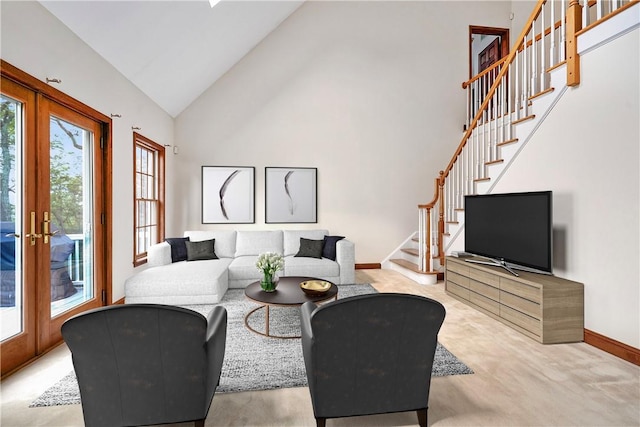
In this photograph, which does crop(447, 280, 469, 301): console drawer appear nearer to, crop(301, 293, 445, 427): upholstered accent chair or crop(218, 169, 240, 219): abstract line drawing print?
crop(301, 293, 445, 427): upholstered accent chair

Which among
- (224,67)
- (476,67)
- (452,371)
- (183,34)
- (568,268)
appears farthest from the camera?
(476,67)

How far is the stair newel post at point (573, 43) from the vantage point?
9.68 ft

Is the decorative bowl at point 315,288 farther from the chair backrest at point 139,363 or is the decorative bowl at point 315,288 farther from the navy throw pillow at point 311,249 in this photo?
the navy throw pillow at point 311,249

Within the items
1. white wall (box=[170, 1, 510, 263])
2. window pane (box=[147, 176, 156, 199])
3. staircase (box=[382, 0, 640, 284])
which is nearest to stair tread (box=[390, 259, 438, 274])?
staircase (box=[382, 0, 640, 284])

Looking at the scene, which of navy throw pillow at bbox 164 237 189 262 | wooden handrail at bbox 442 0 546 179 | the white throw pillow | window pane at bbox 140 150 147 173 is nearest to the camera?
wooden handrail at bbox 442 0 546 179

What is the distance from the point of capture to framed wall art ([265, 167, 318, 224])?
5773 mm

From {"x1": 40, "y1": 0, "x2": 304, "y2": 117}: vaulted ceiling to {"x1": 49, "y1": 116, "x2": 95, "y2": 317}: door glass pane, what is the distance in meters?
0.88

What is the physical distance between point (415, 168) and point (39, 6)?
5333mm

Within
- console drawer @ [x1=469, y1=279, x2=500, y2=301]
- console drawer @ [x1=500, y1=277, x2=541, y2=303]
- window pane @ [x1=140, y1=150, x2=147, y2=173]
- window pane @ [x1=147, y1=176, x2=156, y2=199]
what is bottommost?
console drawer @ [x1=469, y1=279, x2=500, y2=301]

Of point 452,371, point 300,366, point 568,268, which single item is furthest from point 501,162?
point 300,366

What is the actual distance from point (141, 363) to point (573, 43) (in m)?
4.03

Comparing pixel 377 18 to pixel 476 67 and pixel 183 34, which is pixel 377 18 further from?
pixel 183 34

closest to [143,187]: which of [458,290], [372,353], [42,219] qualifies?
[42,219]

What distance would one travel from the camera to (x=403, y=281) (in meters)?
5.06
